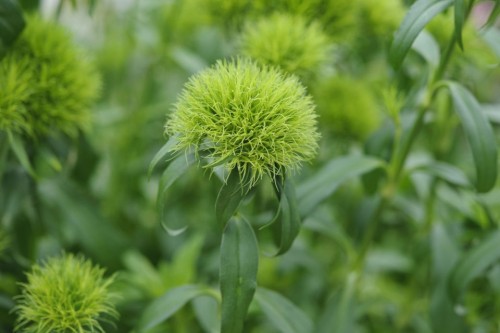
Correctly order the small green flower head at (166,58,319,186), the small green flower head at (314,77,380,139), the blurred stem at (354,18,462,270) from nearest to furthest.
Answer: the small green flower head at (166,58,319,186) → the blurred stem at (354,18,462,270) → the small green flower head at (314,77,380,139)

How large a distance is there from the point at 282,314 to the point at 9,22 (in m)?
0.49

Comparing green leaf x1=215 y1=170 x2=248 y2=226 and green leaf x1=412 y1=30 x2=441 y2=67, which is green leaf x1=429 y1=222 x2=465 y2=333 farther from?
green leaf x1=215 y1=170 x2=248 y2=226

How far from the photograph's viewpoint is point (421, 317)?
45.4 inches

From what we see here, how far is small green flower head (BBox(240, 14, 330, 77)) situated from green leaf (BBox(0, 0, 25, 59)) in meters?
0.29

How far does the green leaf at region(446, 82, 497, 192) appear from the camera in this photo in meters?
0.78

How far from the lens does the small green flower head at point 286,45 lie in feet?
2.71

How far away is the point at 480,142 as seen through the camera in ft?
2.55

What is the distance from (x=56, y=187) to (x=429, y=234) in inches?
24.1

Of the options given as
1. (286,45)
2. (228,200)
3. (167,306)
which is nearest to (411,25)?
(286,45)

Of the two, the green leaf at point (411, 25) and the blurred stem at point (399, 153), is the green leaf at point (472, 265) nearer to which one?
the blurred stem at point (399, 153)

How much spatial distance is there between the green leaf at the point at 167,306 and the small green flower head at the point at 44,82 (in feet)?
0.90

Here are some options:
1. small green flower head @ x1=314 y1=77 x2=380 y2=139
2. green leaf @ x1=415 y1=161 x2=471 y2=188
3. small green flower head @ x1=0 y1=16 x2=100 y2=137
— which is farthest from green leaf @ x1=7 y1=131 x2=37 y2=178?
green leaf @ x1=415 y1=161 x2=471 y2=188

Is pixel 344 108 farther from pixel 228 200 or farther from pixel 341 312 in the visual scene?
pixel 228 200

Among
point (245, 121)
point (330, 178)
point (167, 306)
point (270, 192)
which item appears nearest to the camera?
point (245, 121)
